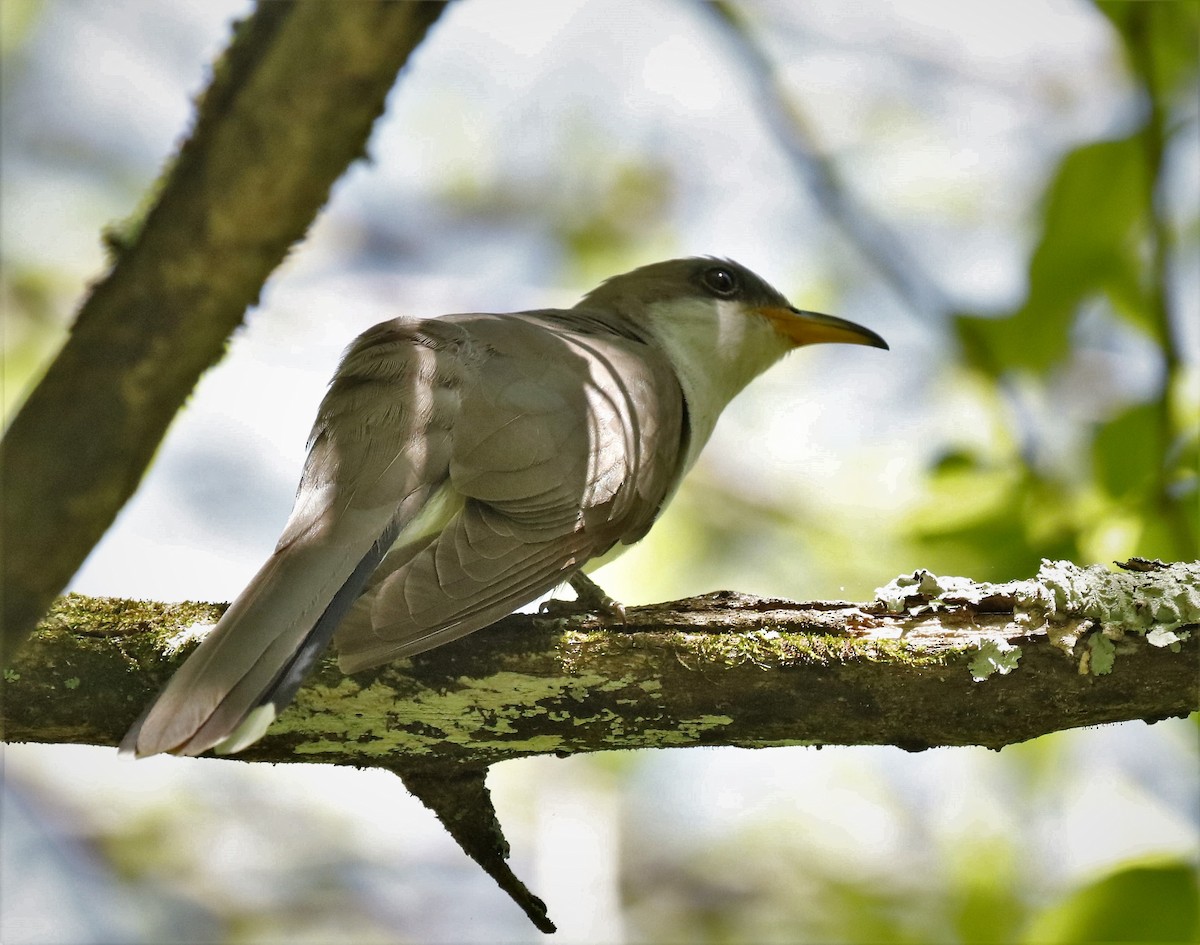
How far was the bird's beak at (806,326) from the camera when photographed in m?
4.97

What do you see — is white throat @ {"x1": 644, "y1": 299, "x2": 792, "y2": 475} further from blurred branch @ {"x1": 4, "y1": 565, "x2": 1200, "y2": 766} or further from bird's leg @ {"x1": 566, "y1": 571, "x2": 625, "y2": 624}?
blurred branch @ {"x1": 4, "y1": 565, "x2": 1200, "y2": 766}

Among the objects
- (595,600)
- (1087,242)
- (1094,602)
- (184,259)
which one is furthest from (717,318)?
(184,259)

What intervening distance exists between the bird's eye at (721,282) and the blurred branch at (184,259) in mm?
3399

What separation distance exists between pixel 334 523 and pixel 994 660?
1590 mm

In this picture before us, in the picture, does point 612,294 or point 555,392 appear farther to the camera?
point 612,294

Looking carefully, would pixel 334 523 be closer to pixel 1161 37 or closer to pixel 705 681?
pixel 705 681

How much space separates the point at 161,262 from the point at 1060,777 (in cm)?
417

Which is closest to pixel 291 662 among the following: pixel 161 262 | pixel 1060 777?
pixel 161 262

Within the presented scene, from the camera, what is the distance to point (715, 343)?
4852 mm

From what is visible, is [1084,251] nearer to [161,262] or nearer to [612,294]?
[612,294]

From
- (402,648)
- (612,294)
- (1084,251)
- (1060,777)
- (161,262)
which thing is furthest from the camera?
(612,294)

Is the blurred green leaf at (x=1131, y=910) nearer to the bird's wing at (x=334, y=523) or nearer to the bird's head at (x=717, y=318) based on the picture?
the bird's wing at (x=334, y=523)

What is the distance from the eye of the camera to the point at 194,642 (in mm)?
2719

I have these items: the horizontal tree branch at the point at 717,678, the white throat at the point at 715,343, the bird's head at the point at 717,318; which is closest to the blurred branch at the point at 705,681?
the horizontal tree branch at the point at 717,678
